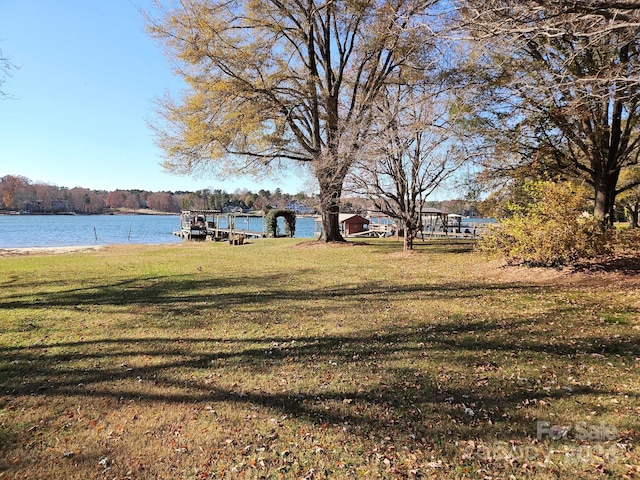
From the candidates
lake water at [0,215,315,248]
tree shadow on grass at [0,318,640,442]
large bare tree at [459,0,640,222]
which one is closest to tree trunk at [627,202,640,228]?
large bare tree at [459,0,640,222]

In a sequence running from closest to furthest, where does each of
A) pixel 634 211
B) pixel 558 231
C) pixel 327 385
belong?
pixel 327 385 < pixel 558 231 < pixel 634 211

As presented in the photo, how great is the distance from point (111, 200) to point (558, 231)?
5478 inches

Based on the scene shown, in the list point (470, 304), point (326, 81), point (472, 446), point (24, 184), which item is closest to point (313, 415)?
point (472, 446)

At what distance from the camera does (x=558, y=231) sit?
29.2ft

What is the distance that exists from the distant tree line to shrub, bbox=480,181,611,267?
72.9 metres

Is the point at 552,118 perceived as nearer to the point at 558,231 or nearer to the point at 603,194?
the point at 603,194

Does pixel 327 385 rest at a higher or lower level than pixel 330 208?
lower

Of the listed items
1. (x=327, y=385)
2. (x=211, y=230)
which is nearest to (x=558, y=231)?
(x=327, y=385)

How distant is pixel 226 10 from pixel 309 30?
421 centimetres

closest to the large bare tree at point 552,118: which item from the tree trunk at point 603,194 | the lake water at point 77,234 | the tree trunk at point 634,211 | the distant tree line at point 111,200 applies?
the tree trunk at point 603,194

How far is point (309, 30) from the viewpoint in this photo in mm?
19234

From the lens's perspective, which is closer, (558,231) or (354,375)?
(354,375)

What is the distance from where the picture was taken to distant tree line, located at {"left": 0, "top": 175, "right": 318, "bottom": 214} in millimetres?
96500

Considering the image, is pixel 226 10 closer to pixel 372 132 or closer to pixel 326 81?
pixel 326 81
